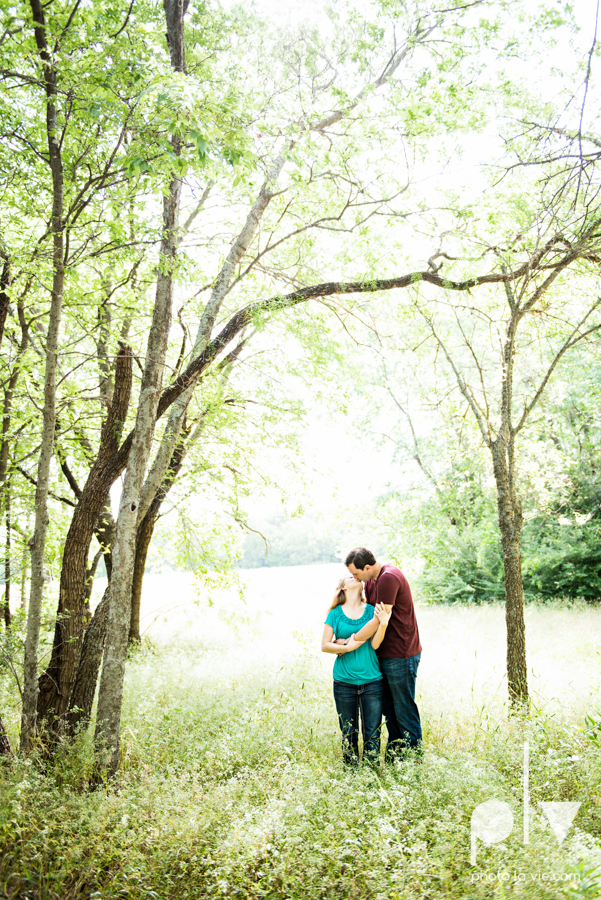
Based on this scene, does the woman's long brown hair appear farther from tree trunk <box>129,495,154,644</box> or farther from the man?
tree trunk <box>129,495,154,644</box>

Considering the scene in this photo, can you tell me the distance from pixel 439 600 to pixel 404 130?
1333 centimetres

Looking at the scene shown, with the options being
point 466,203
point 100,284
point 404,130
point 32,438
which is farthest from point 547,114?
point 32,438

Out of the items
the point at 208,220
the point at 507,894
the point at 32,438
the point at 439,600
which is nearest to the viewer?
the point at 507,894

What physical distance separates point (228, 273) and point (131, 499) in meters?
3.29

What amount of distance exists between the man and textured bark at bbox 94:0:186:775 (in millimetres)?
2022

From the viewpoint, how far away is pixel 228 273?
6539mm

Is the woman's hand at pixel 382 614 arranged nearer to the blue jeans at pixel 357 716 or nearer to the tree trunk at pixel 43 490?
the blue jeans at pixel 357 716

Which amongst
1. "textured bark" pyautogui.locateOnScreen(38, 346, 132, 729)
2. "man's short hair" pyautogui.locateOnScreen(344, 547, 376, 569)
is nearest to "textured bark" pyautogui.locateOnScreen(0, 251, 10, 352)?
"textured bark" pyautogui.locateOnScreen(38, 346, 132, 729)

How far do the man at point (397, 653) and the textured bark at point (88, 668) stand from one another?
9.82 feet

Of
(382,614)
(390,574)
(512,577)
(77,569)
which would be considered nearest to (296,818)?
(382,614)

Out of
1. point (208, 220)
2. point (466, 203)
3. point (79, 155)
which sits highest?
point (208, 220)

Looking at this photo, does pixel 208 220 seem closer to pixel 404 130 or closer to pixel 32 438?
pixel 404 130

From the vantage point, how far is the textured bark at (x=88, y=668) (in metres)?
5.56

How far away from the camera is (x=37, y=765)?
4.54 m
